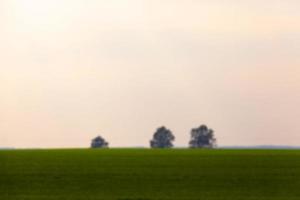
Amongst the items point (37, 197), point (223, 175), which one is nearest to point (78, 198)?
point (37, 197)

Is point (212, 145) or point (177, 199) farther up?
point (212, 145)

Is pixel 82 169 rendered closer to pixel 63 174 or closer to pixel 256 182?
pixel 63 174

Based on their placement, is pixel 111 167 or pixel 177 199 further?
pixel 111 167

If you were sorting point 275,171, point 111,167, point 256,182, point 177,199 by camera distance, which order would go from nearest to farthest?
1. point 177,199
2. point 256,182
3. point 275,171
4. point 111,167

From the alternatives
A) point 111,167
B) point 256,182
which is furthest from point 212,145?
point 256,182

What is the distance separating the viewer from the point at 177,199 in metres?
34.9

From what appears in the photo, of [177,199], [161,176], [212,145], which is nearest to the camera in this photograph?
[177,199]

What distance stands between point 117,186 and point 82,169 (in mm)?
13444

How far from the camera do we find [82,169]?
55625 millimetres

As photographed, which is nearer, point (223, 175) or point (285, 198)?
point (285, 198)

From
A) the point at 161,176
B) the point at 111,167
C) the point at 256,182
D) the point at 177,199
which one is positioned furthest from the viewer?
the point at 111,167

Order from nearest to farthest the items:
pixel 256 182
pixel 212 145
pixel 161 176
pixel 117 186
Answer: pixel 117 186, pixel 256 182, pixel 161 176, pixel 212 145

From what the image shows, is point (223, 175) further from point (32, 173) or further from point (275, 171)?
point (32, 173)

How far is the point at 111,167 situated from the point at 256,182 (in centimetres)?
1521
